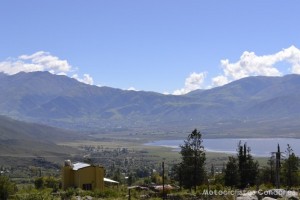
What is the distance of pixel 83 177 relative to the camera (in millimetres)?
49812

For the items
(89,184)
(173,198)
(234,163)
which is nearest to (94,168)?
(89,184)

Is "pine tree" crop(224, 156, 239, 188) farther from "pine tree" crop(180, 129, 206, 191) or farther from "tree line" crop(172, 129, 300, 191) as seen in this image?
"pine tree" crop(180, 129, 206, 191)

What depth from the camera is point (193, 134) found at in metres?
56.6

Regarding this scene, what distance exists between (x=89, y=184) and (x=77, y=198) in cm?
1778

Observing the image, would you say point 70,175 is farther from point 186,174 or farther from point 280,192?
point 280,192

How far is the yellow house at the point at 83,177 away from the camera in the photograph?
163ft

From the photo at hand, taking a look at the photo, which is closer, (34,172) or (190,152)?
(190,152)

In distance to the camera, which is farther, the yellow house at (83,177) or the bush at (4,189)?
the yellow house at (83,177)

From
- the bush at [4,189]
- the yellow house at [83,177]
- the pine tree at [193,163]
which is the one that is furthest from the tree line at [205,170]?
the bush at [4,189]

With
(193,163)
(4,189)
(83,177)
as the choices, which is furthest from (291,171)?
(4,189)

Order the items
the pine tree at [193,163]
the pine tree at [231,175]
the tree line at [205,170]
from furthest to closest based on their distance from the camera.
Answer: the pine tree at [193,163]
the tree line at [205,170]
the pine tree at [231,175]

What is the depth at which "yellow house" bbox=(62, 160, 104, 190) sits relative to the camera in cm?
4966

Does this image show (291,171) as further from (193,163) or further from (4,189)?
(4,189)

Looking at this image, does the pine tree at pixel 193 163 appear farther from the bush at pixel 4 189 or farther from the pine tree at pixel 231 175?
the bush at pixel 4 189
